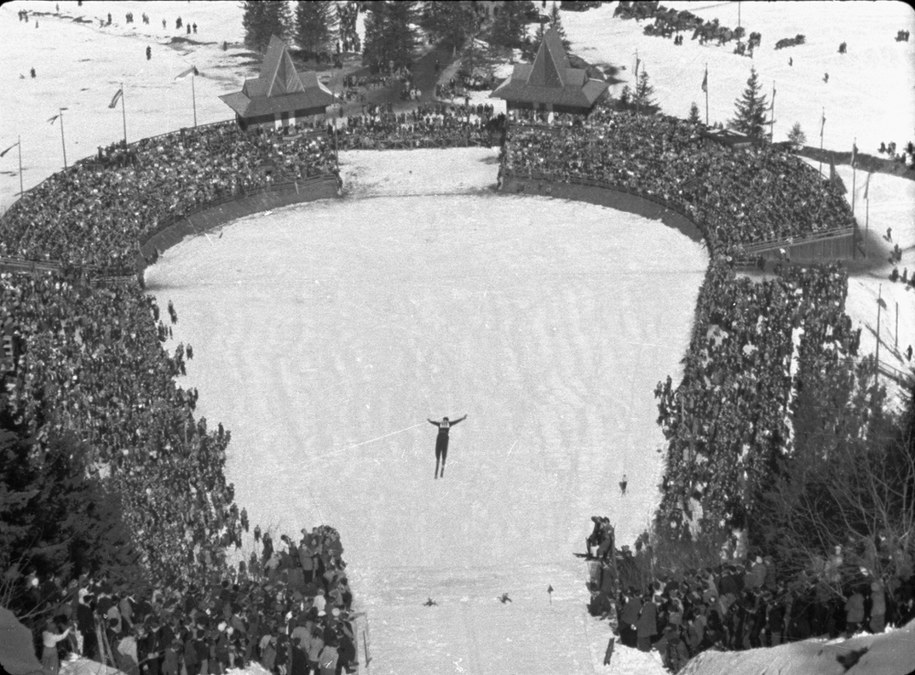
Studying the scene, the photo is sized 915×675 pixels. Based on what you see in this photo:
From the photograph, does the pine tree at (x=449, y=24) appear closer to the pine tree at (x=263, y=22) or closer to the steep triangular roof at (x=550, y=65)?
the pine tree at (x=263, y=22)

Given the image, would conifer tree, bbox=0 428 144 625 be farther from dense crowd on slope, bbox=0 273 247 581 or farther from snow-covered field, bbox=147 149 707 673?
snow-covered field, bbox=147 149 707 673

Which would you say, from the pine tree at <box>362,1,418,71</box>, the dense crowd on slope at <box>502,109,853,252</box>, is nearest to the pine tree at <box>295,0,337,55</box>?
the pine tree at <box>362,1,418,71</box>

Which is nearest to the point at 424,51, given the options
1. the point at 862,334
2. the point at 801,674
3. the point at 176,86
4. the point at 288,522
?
the point at 176,86

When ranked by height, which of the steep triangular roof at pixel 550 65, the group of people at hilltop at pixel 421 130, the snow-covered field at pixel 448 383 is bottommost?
the snow-covered field at pixel 448 383

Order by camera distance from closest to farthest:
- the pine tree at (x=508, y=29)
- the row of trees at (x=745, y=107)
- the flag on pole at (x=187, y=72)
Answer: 1. the row of trees at (x=745, y=107)
2. the flag on pole at (x=187, y=72)
3. the pine tree at (x=508, y=29)

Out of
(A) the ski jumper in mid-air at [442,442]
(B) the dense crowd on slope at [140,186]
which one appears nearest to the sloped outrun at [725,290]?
(A) the ski jumper in mid-air at [442,442]

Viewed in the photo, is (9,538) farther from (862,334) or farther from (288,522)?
(862,334)

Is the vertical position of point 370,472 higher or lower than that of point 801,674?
lower
